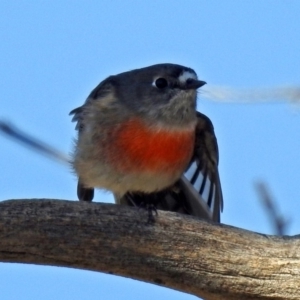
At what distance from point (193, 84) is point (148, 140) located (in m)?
0.55

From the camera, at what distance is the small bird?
5797 mm

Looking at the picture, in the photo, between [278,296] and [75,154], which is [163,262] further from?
[75,154]

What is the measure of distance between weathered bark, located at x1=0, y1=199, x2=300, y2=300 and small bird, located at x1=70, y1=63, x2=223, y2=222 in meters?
1.08

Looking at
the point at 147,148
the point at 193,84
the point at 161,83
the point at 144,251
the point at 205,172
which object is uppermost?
the point at 161,83

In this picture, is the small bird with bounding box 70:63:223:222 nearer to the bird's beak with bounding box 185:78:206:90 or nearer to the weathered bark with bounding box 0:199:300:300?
the bird's beak with bounding box 185:78:206:90

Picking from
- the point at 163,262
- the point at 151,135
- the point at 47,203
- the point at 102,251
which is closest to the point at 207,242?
the point at 163,262

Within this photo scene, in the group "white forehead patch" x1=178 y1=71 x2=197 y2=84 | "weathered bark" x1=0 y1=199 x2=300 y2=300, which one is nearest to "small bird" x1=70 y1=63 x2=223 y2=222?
"white forehead patch" x1=178 y1=71 x2=197 y2=84

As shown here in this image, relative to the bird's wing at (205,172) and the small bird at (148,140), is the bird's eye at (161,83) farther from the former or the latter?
the bird's wing at (205,172)

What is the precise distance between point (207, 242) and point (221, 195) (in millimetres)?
1750

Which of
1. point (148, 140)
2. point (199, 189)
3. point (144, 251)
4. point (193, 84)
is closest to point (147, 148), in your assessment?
point (148, 140)

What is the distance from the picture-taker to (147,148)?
19.1ft

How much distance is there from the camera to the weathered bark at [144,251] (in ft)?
14.7

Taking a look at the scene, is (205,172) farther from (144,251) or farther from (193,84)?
(144,251)

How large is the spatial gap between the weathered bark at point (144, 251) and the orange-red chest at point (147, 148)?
42.9 inches
